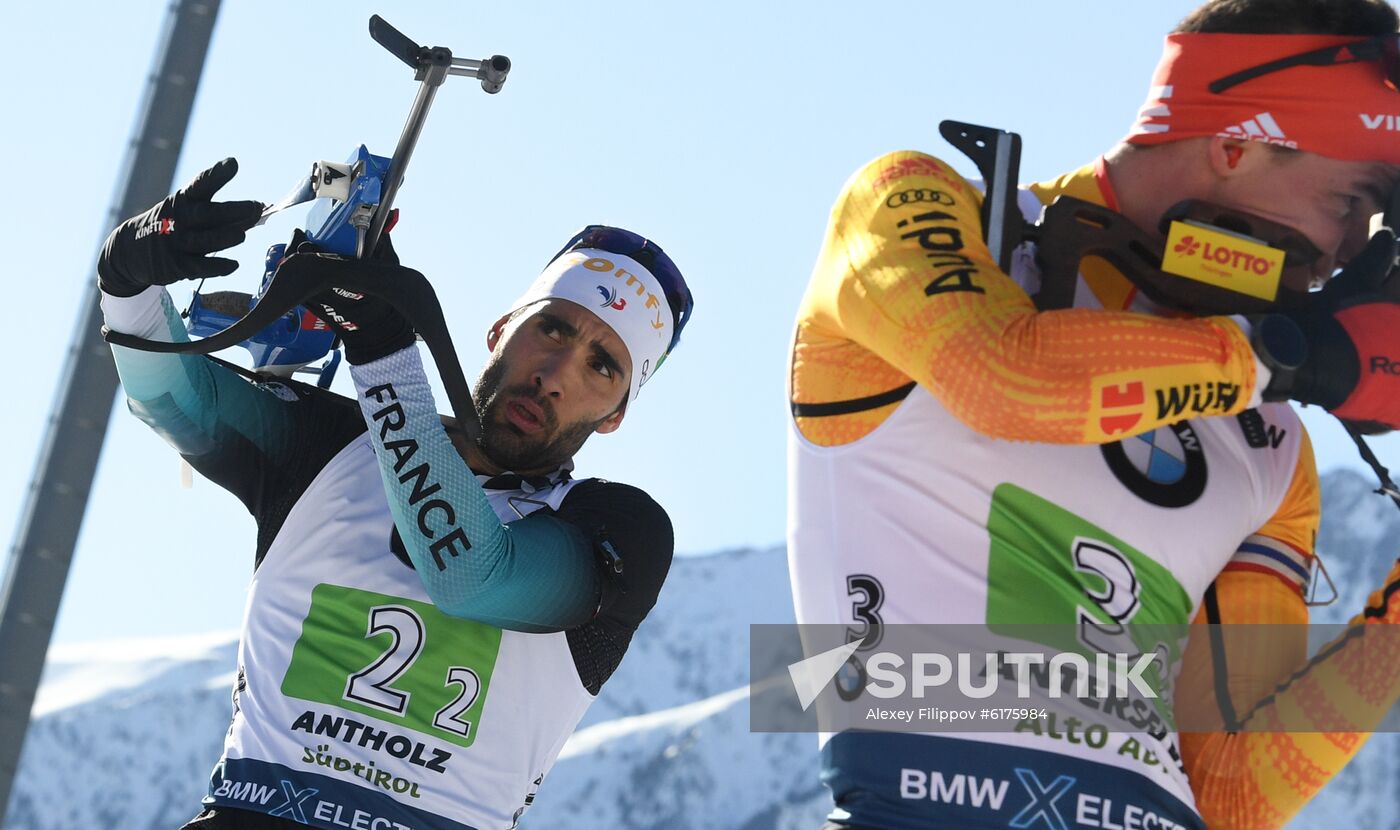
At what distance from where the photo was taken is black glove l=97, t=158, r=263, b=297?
3.55 meters

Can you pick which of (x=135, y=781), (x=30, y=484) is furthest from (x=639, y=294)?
(x=135, y=781)

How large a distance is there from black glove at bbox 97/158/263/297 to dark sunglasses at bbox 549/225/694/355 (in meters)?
1.21

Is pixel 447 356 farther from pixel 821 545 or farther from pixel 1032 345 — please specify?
pixel 1032 345

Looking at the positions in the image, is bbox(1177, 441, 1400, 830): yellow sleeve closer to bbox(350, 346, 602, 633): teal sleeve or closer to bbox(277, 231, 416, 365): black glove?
bbox(350, 346, 602, 633): teal sleeve

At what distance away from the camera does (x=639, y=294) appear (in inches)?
176

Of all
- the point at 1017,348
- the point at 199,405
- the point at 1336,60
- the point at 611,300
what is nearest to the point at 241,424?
the point at 199,405

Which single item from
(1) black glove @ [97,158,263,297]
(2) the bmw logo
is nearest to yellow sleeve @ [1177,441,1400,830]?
(2) the bmw logo

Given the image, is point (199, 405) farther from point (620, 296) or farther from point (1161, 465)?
point (1161, 465)

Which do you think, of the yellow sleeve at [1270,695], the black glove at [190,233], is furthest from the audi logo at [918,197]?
the black glove at [190,233]

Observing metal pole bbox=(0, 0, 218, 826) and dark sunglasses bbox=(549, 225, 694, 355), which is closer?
metal pole bbox=(0, 0, 218, 826)

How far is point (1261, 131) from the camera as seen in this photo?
284 centimetres

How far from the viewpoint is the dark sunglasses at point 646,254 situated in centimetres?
464

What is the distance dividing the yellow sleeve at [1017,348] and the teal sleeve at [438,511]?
3.77ft

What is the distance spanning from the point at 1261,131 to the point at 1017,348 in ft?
2.20
